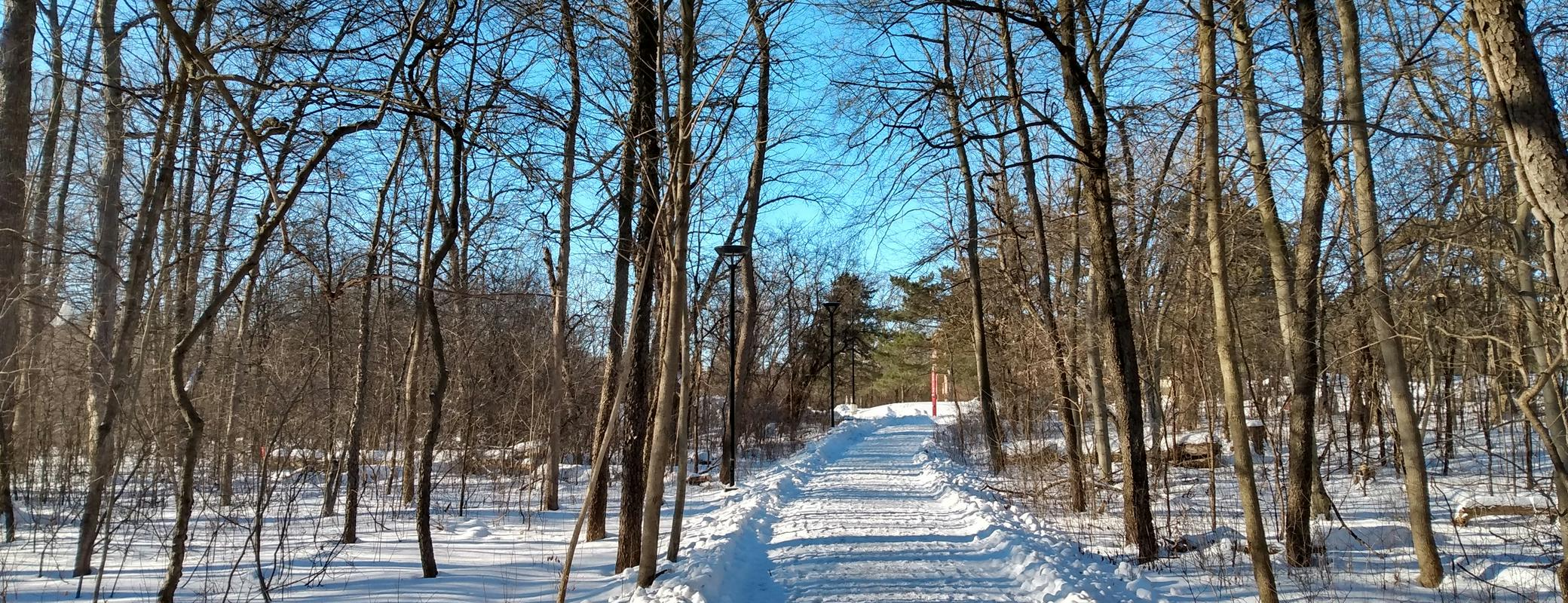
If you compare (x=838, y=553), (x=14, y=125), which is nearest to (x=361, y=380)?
(x=14, y=125)

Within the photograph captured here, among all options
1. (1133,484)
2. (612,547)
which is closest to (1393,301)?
(1133,484)

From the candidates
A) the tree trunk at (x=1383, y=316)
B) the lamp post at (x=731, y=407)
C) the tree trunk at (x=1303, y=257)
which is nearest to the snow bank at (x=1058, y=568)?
the tree trunk at (x=1303, y=257)

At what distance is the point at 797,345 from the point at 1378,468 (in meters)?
19.2

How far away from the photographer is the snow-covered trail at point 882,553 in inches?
241

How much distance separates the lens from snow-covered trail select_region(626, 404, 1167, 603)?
6109 millimetres

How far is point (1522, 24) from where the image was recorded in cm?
400

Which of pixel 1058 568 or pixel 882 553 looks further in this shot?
pixel 882 553

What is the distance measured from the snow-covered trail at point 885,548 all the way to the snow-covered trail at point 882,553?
2 centimetres

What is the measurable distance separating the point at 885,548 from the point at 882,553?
1.00 feet

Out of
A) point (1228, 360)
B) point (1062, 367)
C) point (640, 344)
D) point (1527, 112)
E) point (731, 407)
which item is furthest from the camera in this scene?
point (731, 407)

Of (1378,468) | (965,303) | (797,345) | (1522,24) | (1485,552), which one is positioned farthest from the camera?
(797,345)

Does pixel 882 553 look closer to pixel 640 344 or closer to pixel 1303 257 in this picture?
pixel 640 344

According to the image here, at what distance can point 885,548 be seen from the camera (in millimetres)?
8156

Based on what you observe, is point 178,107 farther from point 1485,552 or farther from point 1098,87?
point 1485,552
